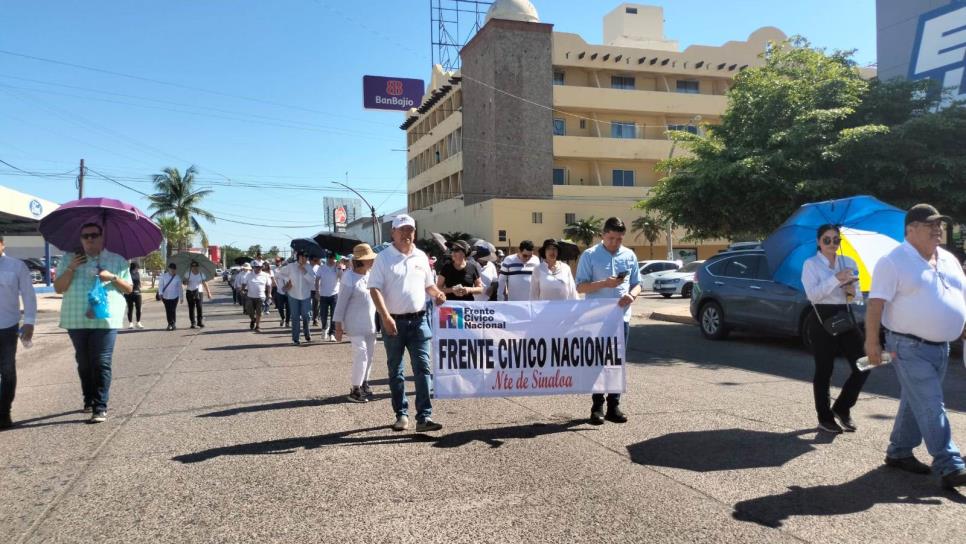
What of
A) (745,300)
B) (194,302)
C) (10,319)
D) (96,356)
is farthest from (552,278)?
(194,302)

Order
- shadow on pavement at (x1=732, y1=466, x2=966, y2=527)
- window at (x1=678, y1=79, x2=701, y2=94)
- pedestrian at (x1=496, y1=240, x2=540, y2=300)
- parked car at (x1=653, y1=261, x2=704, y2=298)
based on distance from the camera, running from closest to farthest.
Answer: shadow on pavement at (x1=732, y1=466, x2=966, y2=527) → pedestrian at (x1=496, y1=240, x2=540, y2=300) → parked car at (x1=653, y1=261, x2=704, y2=298) → window at (x1=678, y1=79, x2=701, y2=94)

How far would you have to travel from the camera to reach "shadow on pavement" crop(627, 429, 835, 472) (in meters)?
4.86

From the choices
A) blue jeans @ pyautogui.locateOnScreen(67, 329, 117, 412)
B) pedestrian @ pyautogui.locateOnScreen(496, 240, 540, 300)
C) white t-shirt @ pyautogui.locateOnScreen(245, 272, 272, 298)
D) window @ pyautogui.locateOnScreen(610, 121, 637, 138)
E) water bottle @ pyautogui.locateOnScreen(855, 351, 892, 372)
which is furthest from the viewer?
window @ pyautogui.locateOnScreen(610, 121, 637, 138)

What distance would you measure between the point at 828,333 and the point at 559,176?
4310 cm

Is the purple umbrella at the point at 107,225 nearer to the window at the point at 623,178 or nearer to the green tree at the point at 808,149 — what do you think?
the green tree at the point at 808,149

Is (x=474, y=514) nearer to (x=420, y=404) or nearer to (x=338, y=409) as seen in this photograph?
(x=420, y=404)

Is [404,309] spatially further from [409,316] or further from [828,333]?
[828,333]

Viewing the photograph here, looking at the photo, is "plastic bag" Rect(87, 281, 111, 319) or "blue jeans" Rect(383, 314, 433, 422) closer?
"blue jeans" Rect(383, 314, 433, 422)

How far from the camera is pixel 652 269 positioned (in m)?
30.5

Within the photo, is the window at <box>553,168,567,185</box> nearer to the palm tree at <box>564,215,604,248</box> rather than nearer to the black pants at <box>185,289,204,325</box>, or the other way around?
the palm tree at <box>564,215,604,248</box>

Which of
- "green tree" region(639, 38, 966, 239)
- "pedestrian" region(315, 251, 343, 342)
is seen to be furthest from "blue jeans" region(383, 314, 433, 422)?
"green tree" region(639, 38, 966, 239)

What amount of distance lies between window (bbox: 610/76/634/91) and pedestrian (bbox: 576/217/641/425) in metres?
45.0

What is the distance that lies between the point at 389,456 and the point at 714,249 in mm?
46435

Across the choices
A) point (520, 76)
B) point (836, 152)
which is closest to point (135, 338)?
point (836, 152)
